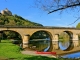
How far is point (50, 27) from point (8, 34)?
757 inches

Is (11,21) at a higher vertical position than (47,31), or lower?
higher

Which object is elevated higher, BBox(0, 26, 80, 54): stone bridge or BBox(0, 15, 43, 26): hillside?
BBox(0, 15, 43, 26): hillside

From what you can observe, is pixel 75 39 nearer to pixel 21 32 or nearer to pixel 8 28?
pixel 21 32

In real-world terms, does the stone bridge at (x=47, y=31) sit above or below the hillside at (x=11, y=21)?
below

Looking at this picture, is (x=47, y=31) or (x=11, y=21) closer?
(x=47, y=31)

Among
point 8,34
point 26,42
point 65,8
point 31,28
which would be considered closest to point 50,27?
point 31,28

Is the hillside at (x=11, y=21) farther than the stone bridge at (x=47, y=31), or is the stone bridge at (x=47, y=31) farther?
the hillside at (x=11, y=21)

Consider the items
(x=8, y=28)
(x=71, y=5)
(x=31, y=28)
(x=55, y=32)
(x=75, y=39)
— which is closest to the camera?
(x=71, y=5)

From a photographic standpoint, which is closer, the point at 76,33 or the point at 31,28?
the point at 31,28

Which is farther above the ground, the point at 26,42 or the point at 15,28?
the point at 15,28

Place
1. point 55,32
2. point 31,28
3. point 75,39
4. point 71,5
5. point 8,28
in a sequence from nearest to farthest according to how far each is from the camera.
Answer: point 71,5 → point 8,28 → point 31,28 → point 55,32 → point 75,39

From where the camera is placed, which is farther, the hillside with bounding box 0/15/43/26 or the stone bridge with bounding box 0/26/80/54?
the hillside with bounding box 0/15/43/26

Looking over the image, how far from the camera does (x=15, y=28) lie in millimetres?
70500

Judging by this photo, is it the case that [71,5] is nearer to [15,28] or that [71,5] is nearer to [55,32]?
[15,28]
